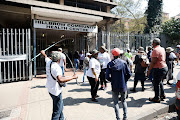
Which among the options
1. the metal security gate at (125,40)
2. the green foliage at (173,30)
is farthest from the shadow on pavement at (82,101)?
the green foliage at (173,30)

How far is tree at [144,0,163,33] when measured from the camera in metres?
15.4

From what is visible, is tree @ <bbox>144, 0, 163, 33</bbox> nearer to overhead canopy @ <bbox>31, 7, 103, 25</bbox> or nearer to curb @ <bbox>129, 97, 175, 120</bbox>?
overhead canopy @ <bbox>31, 7, 103, 25</bbox>

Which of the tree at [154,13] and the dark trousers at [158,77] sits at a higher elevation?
the tree at [154,13]

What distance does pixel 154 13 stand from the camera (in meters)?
Answer: 15.6

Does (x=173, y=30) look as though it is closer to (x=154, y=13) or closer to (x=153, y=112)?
(x=154, y=13)

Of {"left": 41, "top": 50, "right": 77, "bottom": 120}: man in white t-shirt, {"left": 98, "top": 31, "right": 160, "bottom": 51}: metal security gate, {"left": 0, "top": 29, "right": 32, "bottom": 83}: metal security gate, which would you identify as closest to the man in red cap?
{"left": 41, "top": 50, "right": 77, "bottom": 120}: man in white t-shirt

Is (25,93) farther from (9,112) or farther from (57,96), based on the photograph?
(57,96)

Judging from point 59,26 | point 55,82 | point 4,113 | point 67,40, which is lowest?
point 4,113

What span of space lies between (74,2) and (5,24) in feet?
26.6

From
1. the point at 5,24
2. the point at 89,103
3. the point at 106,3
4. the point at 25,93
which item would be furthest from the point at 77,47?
the point at 89,103

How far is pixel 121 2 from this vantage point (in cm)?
1889

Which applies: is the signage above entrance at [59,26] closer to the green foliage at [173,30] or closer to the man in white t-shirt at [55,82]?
the man in white t-shirt at [55,82]

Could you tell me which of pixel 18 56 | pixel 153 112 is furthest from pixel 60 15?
pixel 153 112

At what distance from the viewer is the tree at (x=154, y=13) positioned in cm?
1536
